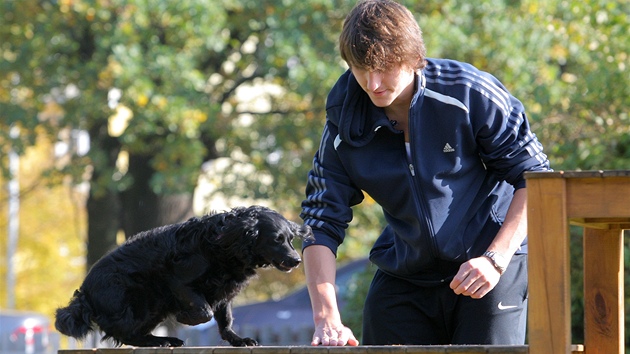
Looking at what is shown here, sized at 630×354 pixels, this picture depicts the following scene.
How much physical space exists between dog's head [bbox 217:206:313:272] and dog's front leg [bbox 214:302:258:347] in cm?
20

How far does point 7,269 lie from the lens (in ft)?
78.0

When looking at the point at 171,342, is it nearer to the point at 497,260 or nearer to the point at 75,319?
the point at 75,319

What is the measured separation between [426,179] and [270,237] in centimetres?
54

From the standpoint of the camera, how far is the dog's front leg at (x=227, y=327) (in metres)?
3.15

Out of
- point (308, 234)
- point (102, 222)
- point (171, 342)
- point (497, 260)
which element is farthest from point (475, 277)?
point (102, 222)

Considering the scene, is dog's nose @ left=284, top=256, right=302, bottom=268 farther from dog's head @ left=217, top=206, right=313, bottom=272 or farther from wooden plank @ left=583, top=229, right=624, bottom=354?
wooden plank @ left=583, top=229, right=624, bottom=354

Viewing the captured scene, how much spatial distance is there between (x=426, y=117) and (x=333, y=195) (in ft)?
1.29

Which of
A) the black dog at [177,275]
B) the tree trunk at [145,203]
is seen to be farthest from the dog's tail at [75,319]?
the tree trunk at [145,203]

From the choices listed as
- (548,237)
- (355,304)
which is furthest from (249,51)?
(548,237)

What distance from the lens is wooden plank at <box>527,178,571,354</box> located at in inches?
96.3

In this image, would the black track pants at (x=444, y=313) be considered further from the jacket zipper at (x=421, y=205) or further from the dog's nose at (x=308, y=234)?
the dog's nose at (x=308, y=234)

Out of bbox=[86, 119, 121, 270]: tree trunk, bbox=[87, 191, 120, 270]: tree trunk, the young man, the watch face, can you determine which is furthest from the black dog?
bbox=[87, 191, 120, 270]: tree trunk

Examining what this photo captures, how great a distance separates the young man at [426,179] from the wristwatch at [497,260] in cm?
5

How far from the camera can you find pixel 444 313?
10.1ft
